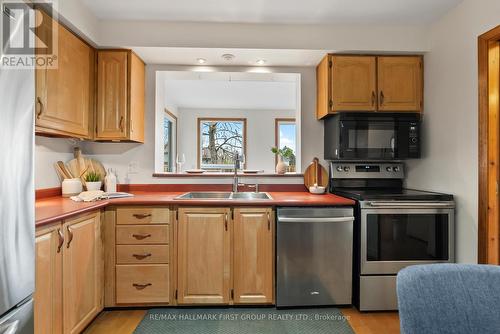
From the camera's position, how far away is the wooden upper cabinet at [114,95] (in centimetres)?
247

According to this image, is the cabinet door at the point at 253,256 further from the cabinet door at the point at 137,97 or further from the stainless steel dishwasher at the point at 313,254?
the cabinet door at the point at 137,97

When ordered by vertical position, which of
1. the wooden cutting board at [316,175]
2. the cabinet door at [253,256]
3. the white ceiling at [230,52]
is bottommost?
the cabinet door at [253,256]

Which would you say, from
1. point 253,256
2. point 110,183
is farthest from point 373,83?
point 110,183

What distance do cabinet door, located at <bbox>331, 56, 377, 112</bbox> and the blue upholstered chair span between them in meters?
1.90

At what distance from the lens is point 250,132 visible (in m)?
6.29

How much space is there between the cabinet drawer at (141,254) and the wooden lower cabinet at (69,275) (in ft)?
0.48

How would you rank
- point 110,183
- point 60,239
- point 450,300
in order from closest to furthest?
point 450,300
point 60,239
point 110,183

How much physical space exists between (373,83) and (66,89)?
2.54 metres

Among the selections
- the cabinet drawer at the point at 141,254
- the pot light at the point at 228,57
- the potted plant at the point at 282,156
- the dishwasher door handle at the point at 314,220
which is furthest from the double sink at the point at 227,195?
the pot light at the point at 228,57

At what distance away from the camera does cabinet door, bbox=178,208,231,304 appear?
2.22 m

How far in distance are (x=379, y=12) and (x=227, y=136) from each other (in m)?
4.30

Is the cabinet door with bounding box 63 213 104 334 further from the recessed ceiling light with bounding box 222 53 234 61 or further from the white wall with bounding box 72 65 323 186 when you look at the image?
the recessed ceiling light with bounding box 222 53 234 61

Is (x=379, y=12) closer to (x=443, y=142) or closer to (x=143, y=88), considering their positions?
(x=443, y=142)

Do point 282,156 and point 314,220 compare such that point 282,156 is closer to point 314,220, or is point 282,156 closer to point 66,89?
point 314,220
